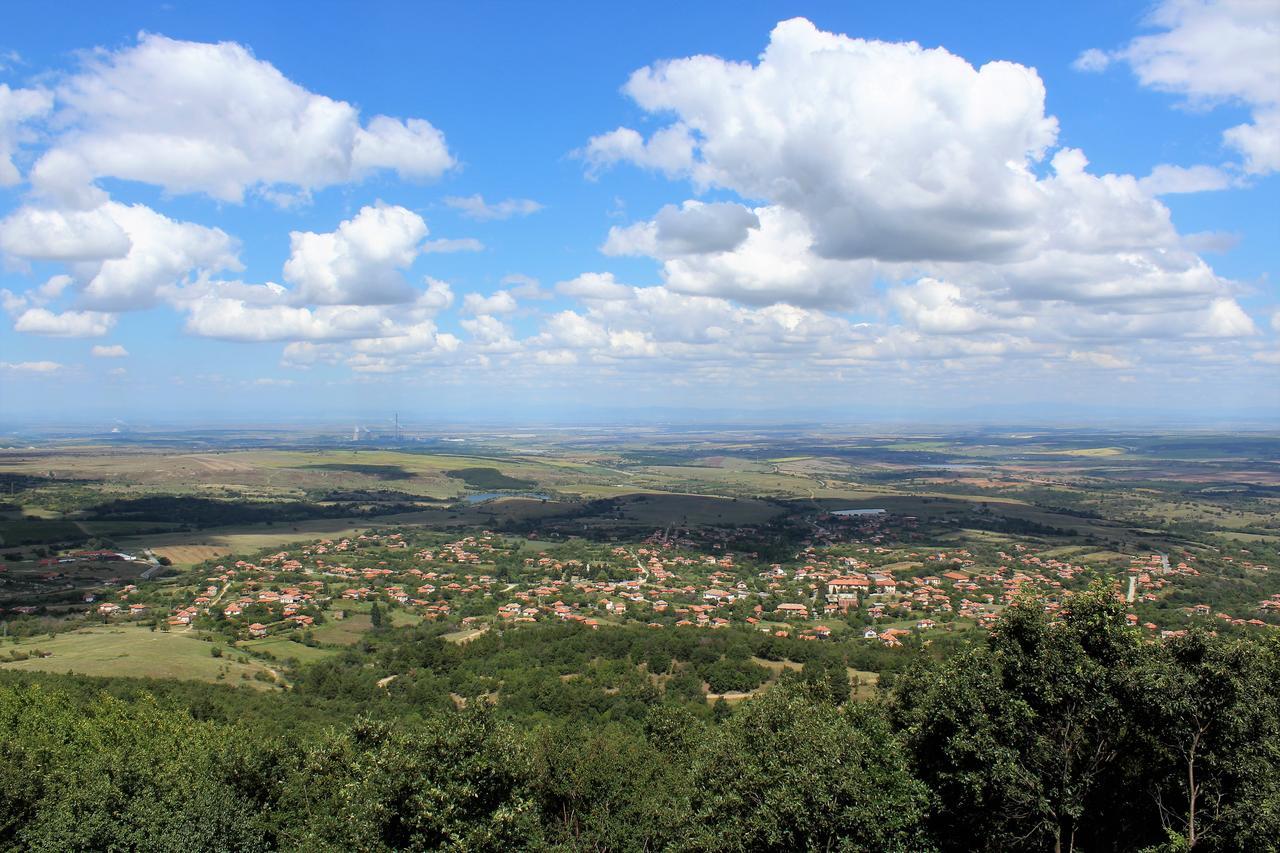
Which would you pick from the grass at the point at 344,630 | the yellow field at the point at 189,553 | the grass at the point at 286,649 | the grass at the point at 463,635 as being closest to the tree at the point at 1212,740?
the grass at the point at 463,635

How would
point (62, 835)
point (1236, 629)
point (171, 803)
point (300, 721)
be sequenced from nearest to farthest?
1. point (62, 835)
2. point (171, 803)
3. point (300, 721)
4. point (1236, 629)

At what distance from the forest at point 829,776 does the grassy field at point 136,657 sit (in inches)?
816

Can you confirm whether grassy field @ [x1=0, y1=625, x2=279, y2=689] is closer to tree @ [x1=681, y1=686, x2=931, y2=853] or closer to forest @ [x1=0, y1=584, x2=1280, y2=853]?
forest @ [x1=0, y1=584, x2=1280, y2=853]

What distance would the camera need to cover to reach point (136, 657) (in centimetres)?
4159

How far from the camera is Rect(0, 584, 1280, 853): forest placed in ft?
41.9

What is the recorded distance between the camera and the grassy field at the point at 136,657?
39.3 m

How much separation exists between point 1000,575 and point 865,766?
6320cm

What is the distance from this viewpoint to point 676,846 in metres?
14.8

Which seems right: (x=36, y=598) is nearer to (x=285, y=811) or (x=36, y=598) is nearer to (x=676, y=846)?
(x=285, y=811)

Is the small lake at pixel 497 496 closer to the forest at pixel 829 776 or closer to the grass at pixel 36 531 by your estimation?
the grass at pixel 36 531

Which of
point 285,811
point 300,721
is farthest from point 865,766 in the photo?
point 300,721

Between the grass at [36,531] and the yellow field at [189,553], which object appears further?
the grass at [36,531]

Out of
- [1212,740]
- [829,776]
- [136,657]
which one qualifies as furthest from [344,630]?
[1212,740]

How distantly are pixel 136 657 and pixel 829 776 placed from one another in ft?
138
